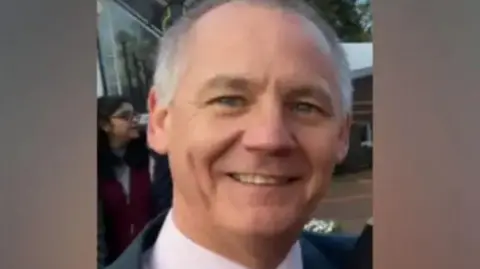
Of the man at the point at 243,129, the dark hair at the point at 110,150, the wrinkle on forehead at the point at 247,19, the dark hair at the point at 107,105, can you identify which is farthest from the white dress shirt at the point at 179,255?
the wrinkle on forehead at the point at 247,19

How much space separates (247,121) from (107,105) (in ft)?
0.94

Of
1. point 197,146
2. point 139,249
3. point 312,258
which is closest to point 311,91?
point 197,146

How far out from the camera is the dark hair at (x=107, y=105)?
1416mm

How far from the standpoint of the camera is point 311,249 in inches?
57.5

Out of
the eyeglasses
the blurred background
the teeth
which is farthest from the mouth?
the eyeglasses

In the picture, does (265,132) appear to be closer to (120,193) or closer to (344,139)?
(344,139)

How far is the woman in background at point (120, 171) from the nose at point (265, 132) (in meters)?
0.21

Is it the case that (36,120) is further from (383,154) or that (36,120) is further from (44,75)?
(383,154)

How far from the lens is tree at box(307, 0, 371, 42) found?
4.67 feet

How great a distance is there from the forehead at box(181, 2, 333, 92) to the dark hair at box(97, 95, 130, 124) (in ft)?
0.53

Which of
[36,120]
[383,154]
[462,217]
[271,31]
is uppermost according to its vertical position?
[271,31]

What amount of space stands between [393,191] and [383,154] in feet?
0.26

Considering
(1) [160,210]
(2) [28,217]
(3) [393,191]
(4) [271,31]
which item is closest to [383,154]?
(3) [393,191]

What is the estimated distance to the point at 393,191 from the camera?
1459 mm
